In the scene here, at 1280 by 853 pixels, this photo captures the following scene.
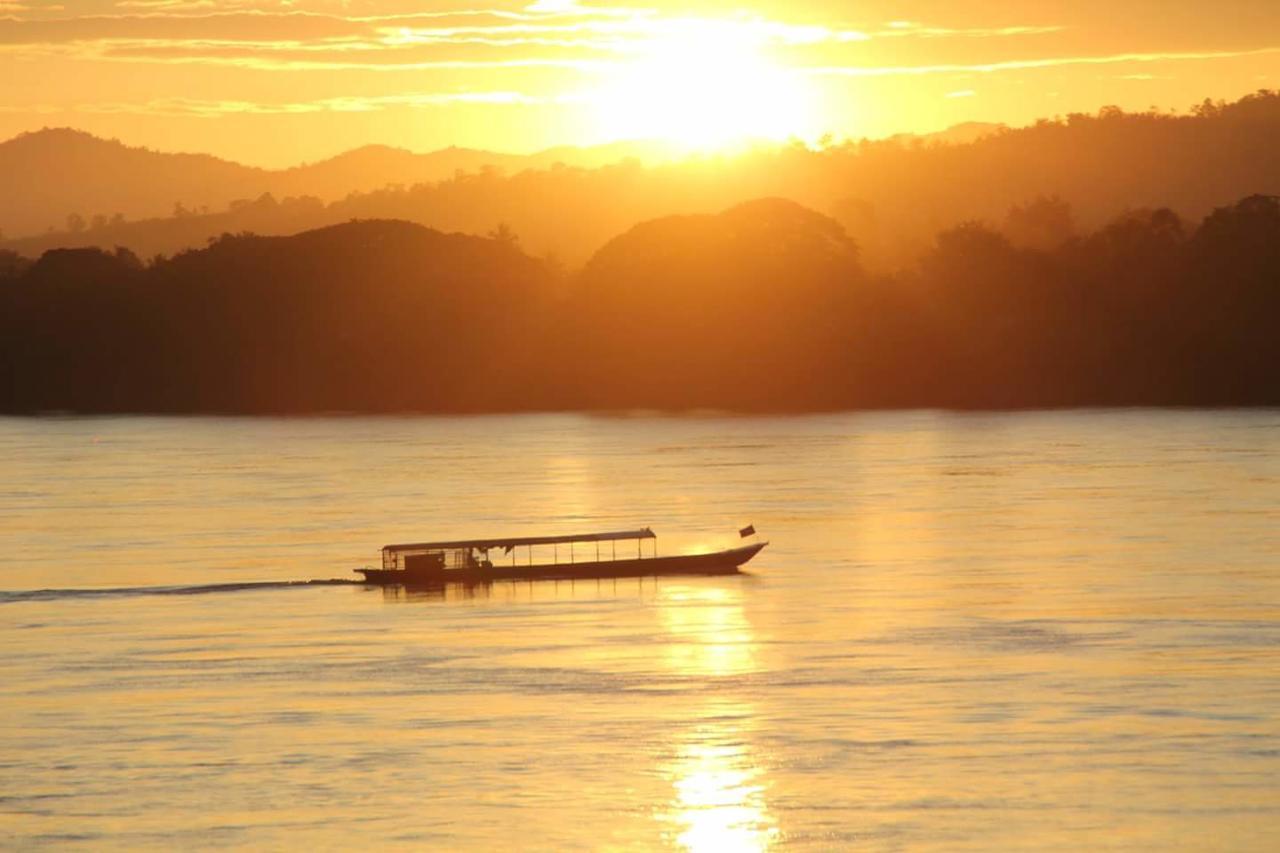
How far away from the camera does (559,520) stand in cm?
10169

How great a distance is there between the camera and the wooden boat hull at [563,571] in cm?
7531

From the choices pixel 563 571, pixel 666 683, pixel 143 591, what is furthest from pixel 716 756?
pixel 143 591

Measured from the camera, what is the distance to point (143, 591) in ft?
242

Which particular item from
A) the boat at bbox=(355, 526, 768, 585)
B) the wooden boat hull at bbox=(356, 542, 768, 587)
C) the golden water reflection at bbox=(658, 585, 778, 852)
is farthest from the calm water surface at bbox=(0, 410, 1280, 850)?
the boat at bbox=(355, 526, 768, 585)

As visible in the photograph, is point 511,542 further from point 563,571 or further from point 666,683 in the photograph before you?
point 666,683

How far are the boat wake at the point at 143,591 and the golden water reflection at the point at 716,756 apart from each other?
15117 mm

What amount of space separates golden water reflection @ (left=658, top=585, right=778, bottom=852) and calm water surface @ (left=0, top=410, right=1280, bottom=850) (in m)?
0.12

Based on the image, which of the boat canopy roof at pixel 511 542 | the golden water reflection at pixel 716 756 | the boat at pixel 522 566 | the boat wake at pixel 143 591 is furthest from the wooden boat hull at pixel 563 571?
the golden water reflection at pixel 716 756

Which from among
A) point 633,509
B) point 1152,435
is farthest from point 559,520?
point 1152,435

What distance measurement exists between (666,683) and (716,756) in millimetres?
8814

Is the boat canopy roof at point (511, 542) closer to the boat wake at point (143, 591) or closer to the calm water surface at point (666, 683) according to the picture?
the calm water surface at point (666, 683)

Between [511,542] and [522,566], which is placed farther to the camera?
[522,566]

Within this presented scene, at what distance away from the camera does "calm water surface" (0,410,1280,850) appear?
135ft

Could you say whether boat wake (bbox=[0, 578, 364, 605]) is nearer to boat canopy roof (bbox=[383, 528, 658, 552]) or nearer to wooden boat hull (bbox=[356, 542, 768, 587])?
wooden boat hull (bbox=[356, 542, 768, 587])
